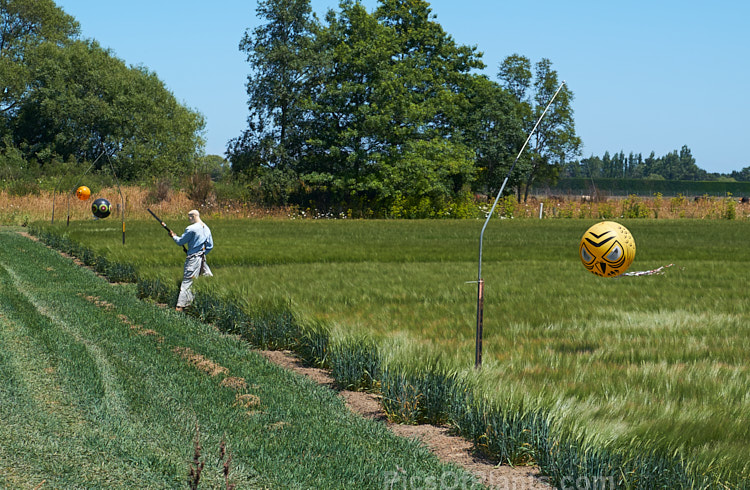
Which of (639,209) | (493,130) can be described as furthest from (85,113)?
(639,209)

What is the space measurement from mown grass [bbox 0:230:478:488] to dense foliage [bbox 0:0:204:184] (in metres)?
53.1

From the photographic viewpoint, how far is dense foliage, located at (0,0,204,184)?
2525 inches

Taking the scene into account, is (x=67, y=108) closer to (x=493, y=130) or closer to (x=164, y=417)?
(x=493, y=130)

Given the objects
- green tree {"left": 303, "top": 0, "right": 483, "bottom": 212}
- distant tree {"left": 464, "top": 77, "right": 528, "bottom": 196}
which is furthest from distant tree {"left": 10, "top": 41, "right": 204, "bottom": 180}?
distant tree {"left": 464, "top": 77, "right": 528, "bottom": 196}

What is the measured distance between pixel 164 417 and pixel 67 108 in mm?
62762

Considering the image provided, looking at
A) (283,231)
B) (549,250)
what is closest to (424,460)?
(549,250)

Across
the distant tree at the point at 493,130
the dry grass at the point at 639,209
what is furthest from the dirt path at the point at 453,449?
the distant tree at the point at 493,130

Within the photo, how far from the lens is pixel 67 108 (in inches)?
2507

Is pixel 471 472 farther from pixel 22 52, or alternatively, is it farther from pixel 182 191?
pixel 22 52

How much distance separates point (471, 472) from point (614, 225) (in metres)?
4.95

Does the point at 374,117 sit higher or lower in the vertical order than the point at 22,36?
lower

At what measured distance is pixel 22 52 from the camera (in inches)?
2862

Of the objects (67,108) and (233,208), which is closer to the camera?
(233,208)

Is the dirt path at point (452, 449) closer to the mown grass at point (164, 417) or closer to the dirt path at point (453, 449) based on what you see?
the dirt path at point (453, 449)
